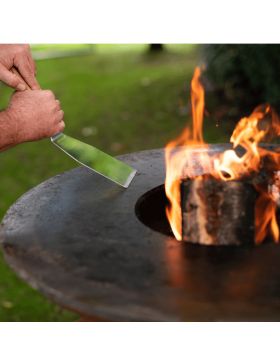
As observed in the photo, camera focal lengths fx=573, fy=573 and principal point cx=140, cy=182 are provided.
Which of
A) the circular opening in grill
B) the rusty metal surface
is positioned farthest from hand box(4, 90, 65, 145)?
the circular opening in grill

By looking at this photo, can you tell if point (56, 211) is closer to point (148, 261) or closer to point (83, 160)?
point (83, 160)

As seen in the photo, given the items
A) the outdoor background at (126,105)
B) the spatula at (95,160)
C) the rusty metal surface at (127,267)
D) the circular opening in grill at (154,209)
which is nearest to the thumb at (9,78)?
the spatula at (95,160)

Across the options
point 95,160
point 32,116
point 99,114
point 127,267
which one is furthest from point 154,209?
point 99,114

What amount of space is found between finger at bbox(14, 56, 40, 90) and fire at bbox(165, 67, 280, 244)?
29.9 inches

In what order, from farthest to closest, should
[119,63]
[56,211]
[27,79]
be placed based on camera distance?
[119,63], [27,79], [56,211]

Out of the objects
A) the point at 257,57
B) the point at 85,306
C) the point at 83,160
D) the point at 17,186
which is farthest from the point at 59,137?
the point at 257,57

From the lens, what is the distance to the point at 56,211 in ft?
7.86

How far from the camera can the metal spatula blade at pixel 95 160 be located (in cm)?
258

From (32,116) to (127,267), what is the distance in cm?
96

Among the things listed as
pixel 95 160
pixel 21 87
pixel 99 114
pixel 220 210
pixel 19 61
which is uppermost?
pixel 19 61

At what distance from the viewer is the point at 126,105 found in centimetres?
795

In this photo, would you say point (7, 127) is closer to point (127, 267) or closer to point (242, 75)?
point (127, 267)

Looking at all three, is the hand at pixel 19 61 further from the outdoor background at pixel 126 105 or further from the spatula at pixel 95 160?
the outdoor background at pixel 126 105

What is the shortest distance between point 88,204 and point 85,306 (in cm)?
80
